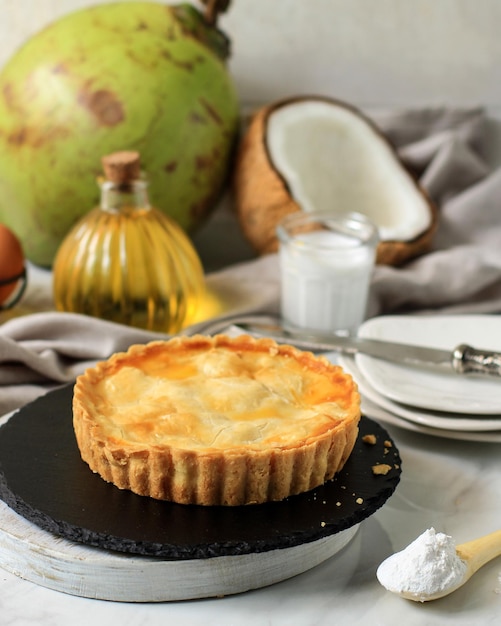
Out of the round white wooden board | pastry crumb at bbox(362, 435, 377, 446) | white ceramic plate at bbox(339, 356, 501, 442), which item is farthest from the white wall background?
the round white wooden board

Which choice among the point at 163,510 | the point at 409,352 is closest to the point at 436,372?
the point at 409,352

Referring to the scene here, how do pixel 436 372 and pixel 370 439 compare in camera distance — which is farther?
pixel 436 372

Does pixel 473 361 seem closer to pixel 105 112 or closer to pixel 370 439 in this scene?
pixel 370 439

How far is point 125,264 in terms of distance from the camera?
1745 mm

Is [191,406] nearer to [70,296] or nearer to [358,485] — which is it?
[358,485]

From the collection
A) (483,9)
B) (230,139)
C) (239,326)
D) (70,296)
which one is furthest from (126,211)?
(483,9)

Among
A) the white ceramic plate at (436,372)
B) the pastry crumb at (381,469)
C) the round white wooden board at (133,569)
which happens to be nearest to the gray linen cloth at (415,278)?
the white ceramic plate at (436,372)

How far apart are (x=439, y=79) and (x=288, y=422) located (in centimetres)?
153

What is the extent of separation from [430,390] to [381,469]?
0.31 m

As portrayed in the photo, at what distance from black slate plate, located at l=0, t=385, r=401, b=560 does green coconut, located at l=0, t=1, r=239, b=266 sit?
0.93 m

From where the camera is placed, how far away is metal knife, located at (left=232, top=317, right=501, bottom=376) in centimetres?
144

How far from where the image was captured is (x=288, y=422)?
1156mm

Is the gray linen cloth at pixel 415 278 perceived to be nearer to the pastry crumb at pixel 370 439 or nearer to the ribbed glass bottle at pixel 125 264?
the ribbed glass bottle at pixel 125 264

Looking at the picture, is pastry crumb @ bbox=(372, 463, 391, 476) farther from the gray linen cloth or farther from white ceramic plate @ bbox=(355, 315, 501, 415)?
the gray linen cloth
